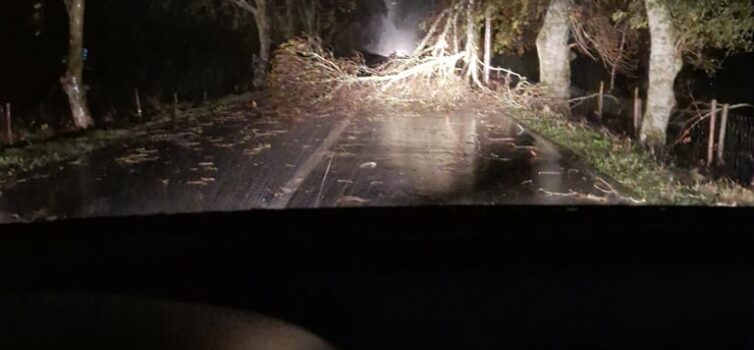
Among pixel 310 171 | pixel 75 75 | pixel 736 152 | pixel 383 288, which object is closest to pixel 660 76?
pixel 736 152

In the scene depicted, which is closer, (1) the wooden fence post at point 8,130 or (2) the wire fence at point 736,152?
(2) the wire fence at point 736,152

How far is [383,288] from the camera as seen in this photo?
12.4ft

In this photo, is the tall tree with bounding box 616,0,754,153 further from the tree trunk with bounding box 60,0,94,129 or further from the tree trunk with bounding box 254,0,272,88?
the tree trunk with bounding box 254,0,272,88

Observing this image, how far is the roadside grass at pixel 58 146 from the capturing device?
1434 centimetres

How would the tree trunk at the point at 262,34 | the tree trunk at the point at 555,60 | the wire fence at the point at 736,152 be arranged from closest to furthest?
the wire fence at the point at 736,152 → the tree trunk at the point at 555,60 → the tree trunk at the point at 262,34

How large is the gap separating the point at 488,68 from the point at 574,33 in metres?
2.42

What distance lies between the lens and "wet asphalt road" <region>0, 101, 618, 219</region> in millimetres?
11086

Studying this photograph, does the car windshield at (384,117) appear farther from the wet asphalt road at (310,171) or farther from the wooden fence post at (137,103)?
the wooden fence post at (137,103)

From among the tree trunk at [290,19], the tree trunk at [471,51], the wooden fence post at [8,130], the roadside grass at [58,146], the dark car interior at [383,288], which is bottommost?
the roadside grass at [58,146]

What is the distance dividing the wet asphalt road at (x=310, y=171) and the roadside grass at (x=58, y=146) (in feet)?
1.08

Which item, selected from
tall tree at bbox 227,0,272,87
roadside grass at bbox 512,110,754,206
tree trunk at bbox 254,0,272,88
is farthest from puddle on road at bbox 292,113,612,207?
tall tree at bbox 227,0,272,87

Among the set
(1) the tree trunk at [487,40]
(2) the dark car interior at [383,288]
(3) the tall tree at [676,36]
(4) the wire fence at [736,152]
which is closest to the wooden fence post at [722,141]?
(4) the wire fence at [736,152]

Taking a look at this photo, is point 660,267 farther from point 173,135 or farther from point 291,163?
point 173,135

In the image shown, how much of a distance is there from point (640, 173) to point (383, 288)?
1020cm
